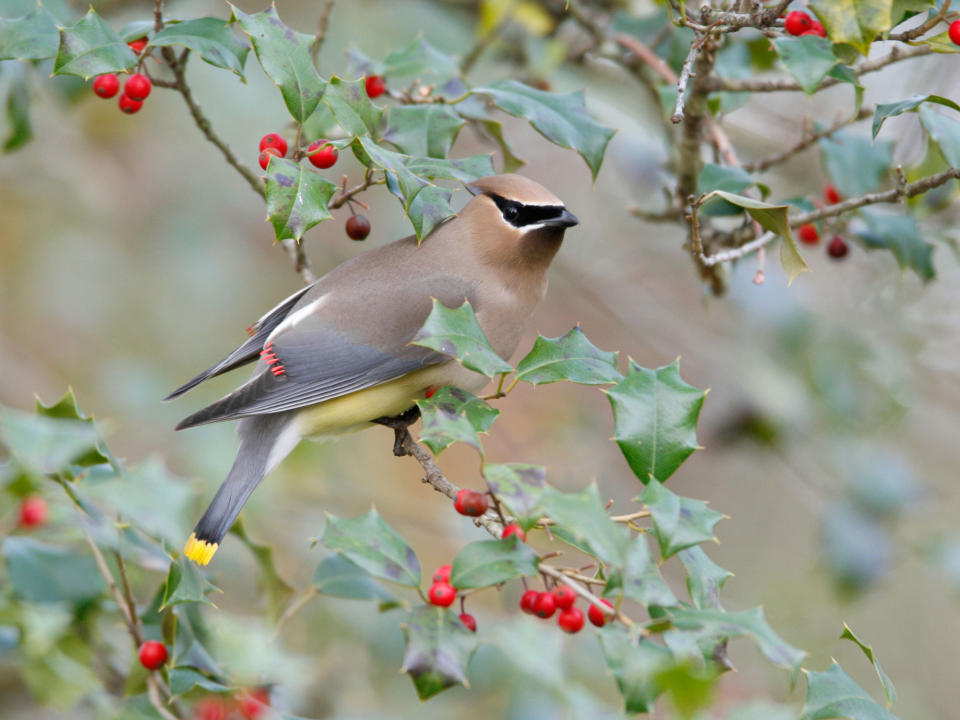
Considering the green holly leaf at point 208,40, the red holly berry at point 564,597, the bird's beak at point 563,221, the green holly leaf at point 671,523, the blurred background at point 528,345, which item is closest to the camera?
the green holly leaf at point 671,523

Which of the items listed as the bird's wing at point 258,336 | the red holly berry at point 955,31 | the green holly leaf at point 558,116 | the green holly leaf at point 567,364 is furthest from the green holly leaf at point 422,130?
the red holly berry at point 955,31

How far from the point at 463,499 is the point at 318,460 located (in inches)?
94.1

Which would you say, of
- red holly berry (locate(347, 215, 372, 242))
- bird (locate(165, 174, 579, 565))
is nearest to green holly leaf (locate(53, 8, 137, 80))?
red holly berry (locate(347, 215, 372, 242))

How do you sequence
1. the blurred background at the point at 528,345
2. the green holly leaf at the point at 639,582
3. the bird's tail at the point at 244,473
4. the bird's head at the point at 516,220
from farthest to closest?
the blurred background at the point at 528,345 < the bird's head at the point at 516,220 < the bird's tail at the point at 244,473 < the green holly leaf at the point at 639,582

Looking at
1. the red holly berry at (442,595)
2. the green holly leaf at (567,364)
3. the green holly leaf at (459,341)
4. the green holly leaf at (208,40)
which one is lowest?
the red holly berry at (442,595)

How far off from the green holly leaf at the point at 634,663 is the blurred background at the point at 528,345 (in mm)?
1561

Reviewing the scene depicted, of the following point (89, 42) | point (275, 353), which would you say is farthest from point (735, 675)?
point (89, 42)

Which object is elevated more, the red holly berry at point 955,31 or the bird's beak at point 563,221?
the red holly berry at point 955,31

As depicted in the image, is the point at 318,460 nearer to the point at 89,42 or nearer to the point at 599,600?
the point at 89,42

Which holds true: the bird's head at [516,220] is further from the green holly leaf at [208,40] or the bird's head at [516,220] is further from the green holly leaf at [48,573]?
the green holly leaf at [48,573]

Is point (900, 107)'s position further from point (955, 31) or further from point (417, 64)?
point (417, 64)

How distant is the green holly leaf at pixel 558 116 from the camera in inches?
97.1

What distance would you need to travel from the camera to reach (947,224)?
343 centimetres

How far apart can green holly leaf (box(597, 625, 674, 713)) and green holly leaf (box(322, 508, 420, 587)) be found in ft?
1.30
